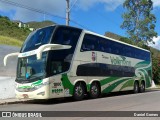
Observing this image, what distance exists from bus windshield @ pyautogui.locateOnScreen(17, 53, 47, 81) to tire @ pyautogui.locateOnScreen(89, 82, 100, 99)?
4356mm

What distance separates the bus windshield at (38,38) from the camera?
1709 cm

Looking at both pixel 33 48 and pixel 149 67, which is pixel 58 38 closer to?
pixel 33 48

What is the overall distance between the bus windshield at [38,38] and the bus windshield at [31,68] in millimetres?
640

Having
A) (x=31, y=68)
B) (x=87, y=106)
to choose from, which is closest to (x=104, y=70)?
(x=31, y=68)

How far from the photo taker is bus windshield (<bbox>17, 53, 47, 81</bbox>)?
16469mm

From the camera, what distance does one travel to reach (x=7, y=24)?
2208 inches

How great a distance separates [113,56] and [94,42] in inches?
113

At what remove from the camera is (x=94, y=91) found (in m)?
20.2

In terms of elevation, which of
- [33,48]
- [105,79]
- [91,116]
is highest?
[33,48]

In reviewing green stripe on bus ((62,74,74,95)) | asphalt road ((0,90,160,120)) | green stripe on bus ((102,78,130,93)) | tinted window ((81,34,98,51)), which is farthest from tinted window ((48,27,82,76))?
green stripe on bus ((102,78,130,93))

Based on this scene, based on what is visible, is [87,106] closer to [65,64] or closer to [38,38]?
[65,64]

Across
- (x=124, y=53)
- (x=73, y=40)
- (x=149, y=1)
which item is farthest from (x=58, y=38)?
(x=149, y=1)

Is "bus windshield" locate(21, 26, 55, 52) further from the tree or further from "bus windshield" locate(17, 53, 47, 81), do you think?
the tree

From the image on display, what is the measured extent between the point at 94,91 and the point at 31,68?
4.84 metres
